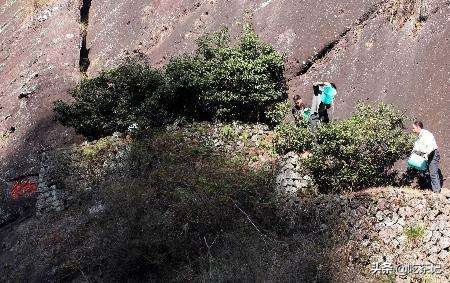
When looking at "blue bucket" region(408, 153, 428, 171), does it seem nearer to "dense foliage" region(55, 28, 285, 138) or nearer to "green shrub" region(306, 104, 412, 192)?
"green shrub" region(306, 104, 412, 192)

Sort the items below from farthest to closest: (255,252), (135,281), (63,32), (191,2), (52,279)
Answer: (63,32)
(191,2)
(52,279)
(135,281)
(255,252)

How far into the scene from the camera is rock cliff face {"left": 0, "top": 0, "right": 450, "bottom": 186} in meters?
14.0

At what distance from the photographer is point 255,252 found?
1139 centimetres

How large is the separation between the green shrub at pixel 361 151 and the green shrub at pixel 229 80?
143 inches

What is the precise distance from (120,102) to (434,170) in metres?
9.03

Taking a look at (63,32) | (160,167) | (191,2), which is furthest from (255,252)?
(63,32)

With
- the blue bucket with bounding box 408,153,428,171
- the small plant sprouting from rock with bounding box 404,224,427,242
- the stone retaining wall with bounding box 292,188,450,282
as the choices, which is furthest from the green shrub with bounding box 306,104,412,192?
the small plant sprouting from rock with bounding box 404,224,427,242

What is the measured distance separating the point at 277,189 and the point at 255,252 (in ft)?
6.41

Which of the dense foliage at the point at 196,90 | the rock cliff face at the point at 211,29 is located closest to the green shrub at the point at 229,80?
the dense foliage at the point at 196,90

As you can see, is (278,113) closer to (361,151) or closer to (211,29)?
(361,151)

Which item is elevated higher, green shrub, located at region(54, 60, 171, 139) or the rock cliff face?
green shrub, located at region(54, 60, 171, 139)

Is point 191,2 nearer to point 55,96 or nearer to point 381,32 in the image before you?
point 55,96

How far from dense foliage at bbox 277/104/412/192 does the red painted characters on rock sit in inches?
428

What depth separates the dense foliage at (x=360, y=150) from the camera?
12.0m
